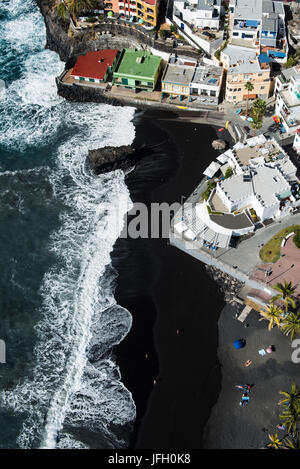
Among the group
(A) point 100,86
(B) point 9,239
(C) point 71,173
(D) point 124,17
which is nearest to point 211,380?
(B) point 9,239

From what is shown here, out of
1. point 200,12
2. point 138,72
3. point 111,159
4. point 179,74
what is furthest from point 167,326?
point 200,12

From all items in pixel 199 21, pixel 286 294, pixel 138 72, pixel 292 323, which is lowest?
pixel 292 323

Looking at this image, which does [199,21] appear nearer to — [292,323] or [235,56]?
[235,56]

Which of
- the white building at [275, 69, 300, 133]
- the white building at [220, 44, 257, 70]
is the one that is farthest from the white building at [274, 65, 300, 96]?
the white building at [220, 44, 257, 70]

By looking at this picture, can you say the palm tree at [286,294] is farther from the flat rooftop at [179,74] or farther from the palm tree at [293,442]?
the flat rooftop at [179,74]

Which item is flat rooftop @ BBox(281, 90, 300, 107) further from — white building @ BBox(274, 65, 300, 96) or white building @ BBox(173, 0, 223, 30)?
white building @ BBox(173, 0, 223, 30)

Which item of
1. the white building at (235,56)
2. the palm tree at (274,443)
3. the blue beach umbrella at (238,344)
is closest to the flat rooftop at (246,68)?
the white building at (235,56)
